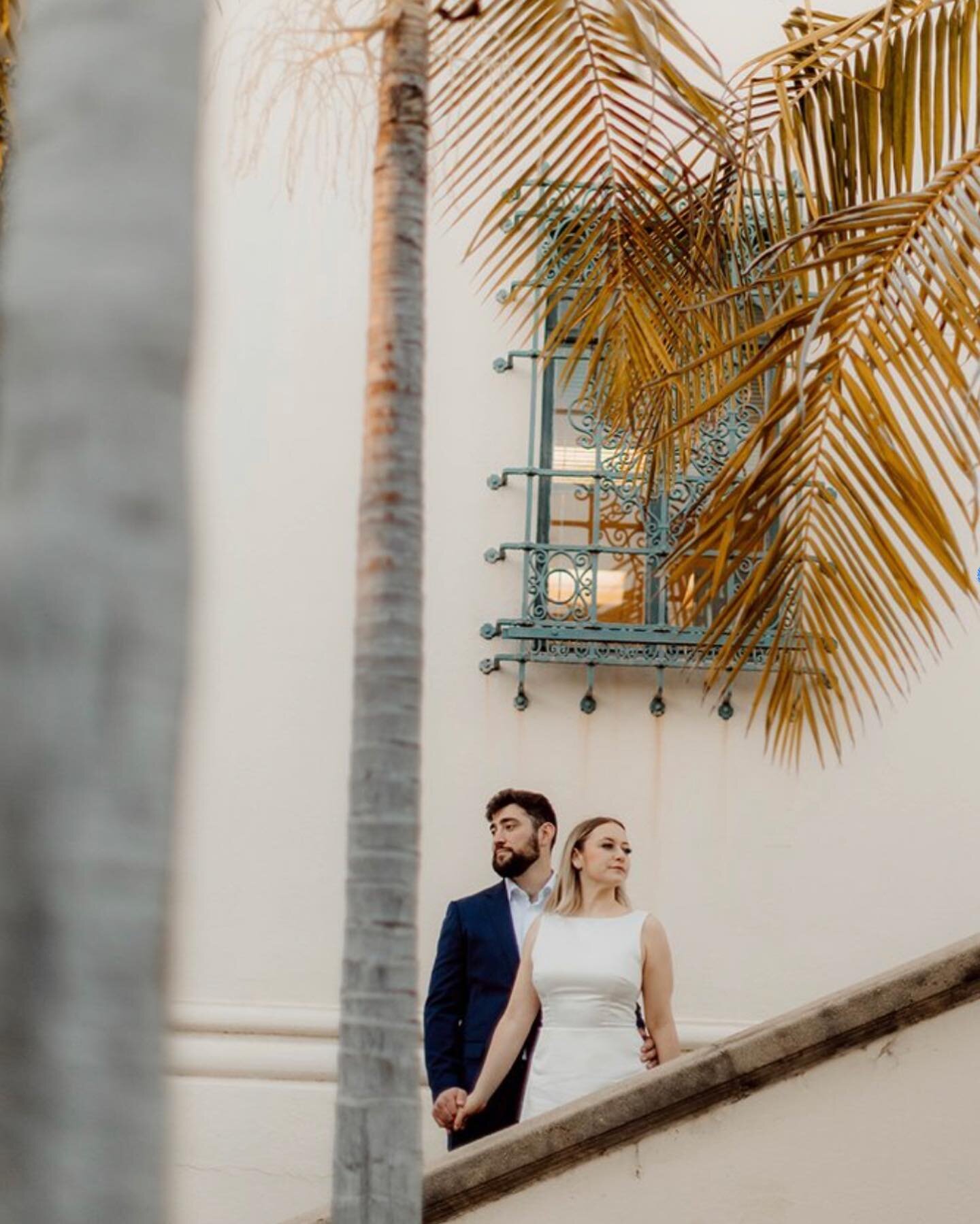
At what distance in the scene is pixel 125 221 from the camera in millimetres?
1502

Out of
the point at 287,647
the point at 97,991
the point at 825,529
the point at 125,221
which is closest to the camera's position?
the point at 97,991

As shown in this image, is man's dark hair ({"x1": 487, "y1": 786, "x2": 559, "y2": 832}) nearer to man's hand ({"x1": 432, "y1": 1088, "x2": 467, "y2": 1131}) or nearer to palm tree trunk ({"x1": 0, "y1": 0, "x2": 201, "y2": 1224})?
man's hand ({"x1": 432, "y1": 1088, "x2": 467, "y2": 1131})

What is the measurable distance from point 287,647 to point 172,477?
22.4 feet

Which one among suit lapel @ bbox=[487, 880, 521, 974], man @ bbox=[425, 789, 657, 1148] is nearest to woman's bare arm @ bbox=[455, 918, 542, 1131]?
man @ bbox=[425, 789, 657, 1148]

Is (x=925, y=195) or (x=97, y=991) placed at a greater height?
(x=925, y=195)

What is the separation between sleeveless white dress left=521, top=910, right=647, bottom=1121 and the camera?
5656 mm

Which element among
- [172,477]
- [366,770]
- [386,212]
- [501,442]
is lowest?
[366,770]

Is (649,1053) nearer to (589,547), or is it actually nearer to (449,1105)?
(449,1105)

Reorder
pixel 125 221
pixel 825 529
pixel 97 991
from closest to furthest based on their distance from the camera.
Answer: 1. pixel 97 991
2. pixel 125 221
3. pixel 825 529

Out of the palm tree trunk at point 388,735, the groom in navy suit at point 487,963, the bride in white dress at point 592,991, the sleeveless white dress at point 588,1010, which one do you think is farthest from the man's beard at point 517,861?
the palm tree trunk at point 388,735

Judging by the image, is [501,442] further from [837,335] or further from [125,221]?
[125,221]

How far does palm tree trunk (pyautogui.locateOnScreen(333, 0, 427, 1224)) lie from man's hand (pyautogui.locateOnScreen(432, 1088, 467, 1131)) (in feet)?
10.5

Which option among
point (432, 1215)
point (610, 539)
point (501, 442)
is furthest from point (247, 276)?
point (432, 1215)

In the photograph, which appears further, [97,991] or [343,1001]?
[343,1001]
